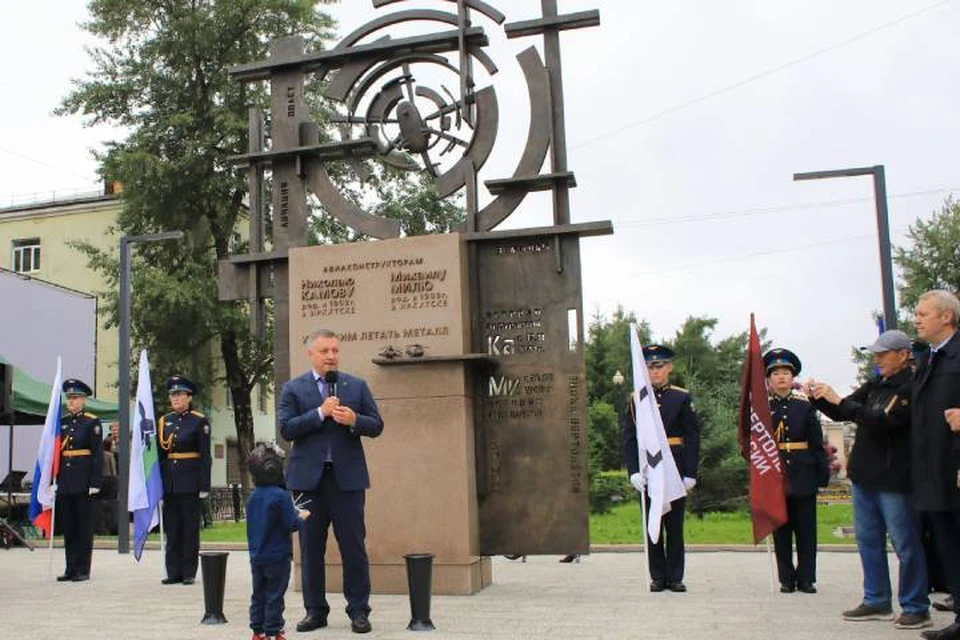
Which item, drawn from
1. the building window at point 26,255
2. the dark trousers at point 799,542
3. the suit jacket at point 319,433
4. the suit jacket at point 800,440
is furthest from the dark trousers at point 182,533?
the building window at point 26,255

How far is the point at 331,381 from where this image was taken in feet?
21.9

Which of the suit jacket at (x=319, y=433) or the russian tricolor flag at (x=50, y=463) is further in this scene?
the russian tricolor flag at (x=50, y=463)

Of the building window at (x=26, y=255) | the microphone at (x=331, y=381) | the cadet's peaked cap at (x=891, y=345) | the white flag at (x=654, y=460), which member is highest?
the building window at (x=26, y=255)

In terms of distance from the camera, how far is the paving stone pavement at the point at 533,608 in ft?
20.8

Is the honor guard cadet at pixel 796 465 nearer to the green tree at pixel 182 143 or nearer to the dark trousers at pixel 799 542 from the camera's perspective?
the dark trousers at pixel 799 542

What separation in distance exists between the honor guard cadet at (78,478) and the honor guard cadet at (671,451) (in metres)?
5.34

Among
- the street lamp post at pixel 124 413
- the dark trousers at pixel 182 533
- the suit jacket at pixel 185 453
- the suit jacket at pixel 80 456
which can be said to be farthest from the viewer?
the street lamp post at pixel 124 413

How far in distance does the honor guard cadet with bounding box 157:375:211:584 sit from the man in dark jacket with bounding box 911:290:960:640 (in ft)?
21.5

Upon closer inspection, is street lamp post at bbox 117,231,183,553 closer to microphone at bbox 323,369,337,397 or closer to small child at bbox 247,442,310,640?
microphone at bbox 323,369,337,397

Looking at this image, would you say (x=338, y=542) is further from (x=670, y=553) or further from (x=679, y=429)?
(x=679, y=429)

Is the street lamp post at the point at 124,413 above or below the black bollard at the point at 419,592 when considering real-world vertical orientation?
above

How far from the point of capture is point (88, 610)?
771 centimetres

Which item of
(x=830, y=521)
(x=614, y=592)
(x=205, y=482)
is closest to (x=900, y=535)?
(x=614, y=592)

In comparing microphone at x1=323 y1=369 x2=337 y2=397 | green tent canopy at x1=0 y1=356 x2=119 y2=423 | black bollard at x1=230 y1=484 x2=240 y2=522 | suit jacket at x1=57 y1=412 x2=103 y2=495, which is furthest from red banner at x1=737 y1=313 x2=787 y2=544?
black bollard at x1=230 y1=484 x2=240 y2=522
